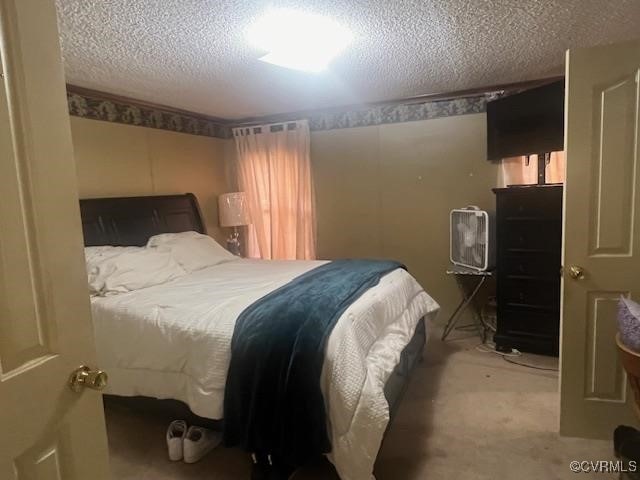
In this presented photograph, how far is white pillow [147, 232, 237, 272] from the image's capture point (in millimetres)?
3291

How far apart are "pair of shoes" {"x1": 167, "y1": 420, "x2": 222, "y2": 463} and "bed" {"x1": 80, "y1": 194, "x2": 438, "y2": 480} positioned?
0.69 ft

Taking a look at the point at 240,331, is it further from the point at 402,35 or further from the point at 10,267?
the point at 402,35

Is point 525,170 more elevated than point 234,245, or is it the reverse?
point 525,170

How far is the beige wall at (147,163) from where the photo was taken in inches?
126

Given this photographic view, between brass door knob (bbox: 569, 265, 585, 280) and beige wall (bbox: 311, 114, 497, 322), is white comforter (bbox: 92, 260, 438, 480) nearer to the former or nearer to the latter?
brass door knob (bbox: 569, 265, 585, 280)

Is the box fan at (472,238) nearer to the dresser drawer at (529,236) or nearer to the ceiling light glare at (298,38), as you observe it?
the dresser drawer at (529,236)

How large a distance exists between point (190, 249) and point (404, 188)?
2.19 m

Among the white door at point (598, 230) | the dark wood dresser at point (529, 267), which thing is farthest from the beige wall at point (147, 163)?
the white door at point (598, 230)

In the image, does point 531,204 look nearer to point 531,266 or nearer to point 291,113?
point 531,266


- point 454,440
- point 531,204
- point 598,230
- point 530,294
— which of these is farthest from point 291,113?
point 454,440

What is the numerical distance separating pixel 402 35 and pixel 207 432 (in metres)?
2.53

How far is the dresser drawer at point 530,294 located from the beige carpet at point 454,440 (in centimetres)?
→ 53

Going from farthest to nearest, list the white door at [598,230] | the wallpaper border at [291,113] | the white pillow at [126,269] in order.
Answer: the wallpaper border at [291,113] → the white pillow at [126,269] → the white door at [598,230]

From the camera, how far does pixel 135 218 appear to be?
345cm
